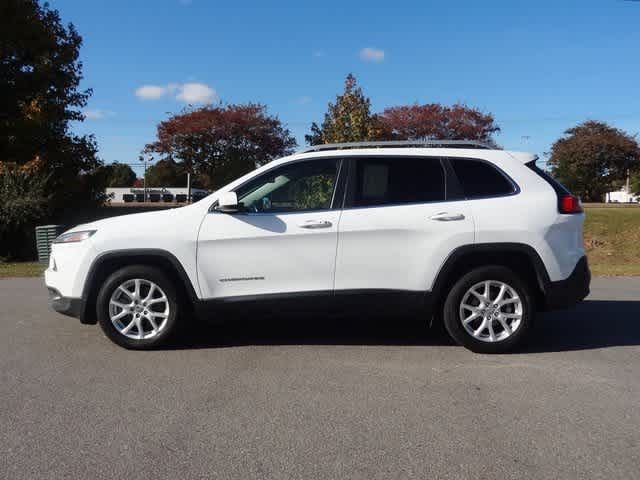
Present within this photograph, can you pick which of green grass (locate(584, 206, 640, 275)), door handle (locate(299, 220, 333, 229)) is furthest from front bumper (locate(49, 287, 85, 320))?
green grass (locate(584, 206, 640, 275))

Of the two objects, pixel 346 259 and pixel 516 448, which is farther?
pixel 346 259

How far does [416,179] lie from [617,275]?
8.31m

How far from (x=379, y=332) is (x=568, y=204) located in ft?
7.61

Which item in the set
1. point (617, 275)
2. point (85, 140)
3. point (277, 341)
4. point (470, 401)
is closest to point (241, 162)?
point (85, 140)

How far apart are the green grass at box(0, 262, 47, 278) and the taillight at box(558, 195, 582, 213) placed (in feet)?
34.0

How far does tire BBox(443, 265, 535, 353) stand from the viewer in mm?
5559

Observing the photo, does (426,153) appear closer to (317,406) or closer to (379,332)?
(379,332)

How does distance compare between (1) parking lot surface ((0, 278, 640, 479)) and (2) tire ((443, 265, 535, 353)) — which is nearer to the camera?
(1) parking lot surface ((0, 278, 640, 479))

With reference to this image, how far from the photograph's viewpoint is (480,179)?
5699 millimetres

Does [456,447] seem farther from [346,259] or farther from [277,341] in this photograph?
[277,341]

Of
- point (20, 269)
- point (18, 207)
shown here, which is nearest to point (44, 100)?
point (18, 207)

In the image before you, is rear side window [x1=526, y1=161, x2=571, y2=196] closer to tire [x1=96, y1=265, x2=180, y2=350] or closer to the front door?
the front door

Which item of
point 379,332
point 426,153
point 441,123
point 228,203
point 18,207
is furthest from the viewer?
point 441,123

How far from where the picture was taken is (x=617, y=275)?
39.9ft
